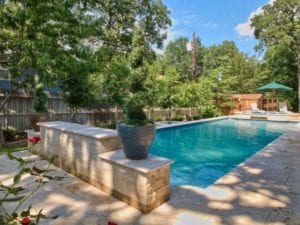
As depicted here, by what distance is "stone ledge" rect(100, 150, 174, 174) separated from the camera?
135 inches

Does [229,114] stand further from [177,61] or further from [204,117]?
[177,61]

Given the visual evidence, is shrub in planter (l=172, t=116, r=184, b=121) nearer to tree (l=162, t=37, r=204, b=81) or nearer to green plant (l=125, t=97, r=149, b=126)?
green plant (l=125, t=97, r=149, b=126)

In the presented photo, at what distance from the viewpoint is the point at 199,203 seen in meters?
3.65

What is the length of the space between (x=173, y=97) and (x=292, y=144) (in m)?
8.40

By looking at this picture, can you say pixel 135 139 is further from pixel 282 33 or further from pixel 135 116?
pixel 282 33

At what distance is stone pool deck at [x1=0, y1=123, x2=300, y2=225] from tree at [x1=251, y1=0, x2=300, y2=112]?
2172cm

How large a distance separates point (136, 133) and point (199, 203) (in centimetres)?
131

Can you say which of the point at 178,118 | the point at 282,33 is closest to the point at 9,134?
the point at 178,118

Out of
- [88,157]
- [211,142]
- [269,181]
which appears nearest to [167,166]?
[88,157]

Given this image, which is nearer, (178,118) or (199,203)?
(199,203)

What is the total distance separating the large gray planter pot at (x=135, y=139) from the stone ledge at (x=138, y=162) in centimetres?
10

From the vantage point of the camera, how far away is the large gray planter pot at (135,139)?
12.1 feet

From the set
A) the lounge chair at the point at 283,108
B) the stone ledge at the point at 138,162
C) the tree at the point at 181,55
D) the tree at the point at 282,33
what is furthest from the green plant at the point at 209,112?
the tree at the point at 181,55

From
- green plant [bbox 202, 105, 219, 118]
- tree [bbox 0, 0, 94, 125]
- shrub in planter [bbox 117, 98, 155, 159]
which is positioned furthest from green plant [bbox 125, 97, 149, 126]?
green plant [bbox 202, 105, 219, 118]
